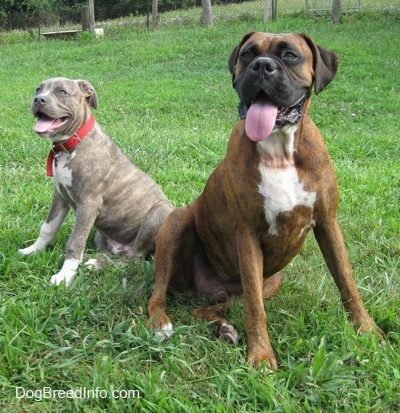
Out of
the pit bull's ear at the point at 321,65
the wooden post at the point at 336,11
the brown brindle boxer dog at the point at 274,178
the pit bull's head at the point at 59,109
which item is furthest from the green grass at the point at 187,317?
the wooden post at the point at 336,11

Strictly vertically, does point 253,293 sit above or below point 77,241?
above

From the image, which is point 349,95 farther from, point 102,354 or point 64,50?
point 64,50

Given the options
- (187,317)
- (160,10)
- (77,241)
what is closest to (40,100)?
(77,241)

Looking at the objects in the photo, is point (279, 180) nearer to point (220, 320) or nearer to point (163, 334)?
point (220, 320)

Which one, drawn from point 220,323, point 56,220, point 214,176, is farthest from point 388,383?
point 56,220

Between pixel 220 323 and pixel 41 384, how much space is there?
0.96 meters

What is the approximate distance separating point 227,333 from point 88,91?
2286mm

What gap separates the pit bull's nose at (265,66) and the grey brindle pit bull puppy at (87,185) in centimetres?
169

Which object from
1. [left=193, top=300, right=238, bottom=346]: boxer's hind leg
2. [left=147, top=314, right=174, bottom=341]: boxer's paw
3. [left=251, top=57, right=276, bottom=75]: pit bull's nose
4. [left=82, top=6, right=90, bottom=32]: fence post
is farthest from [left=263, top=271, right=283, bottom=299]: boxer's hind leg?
[left=82, top=6, right=90, bottom=32]: fence post

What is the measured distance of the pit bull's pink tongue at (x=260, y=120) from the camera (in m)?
2.76

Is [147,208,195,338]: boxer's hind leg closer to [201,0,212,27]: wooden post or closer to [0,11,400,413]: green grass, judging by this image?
[0,11,400,413]: green grass

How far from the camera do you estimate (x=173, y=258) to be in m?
3.46

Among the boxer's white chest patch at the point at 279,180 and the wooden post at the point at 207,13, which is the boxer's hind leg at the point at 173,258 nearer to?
the boxer's white chest patch at the point at 279,180

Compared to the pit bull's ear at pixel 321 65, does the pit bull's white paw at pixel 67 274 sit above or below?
below
